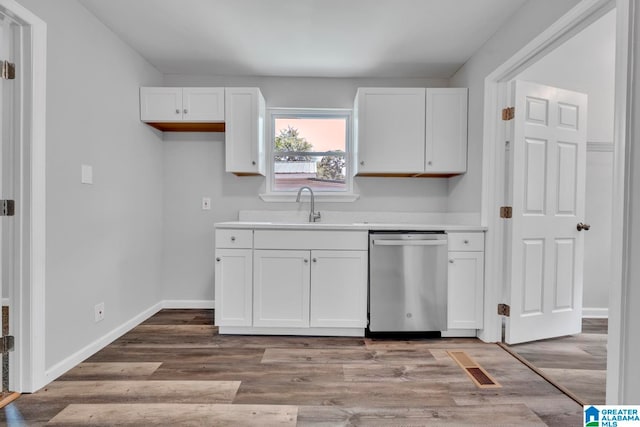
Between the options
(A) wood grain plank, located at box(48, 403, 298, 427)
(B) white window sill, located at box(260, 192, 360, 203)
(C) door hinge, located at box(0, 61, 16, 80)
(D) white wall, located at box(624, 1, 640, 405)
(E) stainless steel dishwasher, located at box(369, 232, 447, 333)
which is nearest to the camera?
(D) white wall, located at box(624, 1, 640, 405)

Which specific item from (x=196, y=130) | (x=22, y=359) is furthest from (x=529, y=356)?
(x=196, y=130)

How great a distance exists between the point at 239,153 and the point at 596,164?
339 cm

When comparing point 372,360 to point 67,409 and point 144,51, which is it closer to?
point 67,409

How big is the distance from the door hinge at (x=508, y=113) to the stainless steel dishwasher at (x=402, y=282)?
108 cm

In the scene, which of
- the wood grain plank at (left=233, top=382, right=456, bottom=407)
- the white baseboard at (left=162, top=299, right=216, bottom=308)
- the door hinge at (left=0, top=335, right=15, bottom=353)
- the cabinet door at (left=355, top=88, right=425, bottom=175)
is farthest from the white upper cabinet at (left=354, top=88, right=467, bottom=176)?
the door hinge at (left=0, top=335, right=15, bottom=353)

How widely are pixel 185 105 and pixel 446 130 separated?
93.1 inches

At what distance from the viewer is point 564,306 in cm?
265

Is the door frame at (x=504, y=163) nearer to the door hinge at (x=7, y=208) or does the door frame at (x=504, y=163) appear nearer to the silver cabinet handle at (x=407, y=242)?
the silver cabinet handle at (x=407, y=242)

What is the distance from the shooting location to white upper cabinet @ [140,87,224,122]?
2.98 m

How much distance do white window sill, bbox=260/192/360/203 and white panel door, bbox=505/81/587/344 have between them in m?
1.46

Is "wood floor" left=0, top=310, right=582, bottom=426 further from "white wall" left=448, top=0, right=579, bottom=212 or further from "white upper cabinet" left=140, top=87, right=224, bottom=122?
"white upper cabinet" left=140, top=87, right=224, bottom=122

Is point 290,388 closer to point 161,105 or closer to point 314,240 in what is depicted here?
point 314,240

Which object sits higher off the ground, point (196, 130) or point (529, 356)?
point (196, 130)

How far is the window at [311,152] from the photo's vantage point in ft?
11.2
